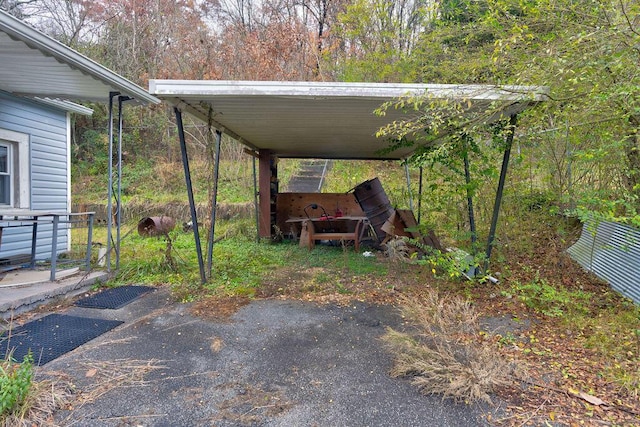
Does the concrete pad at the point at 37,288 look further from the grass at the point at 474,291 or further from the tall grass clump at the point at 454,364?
the tall grass clump at the point at 454,364

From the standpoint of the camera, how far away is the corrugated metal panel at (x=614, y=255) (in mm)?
3609

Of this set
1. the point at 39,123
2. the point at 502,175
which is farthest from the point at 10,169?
the point at 502,175

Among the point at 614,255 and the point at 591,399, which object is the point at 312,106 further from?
the point at 614,255

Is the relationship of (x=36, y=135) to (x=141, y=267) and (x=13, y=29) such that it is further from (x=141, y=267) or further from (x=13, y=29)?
(x=13, y=29)

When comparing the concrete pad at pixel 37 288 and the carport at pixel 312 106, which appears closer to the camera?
the carport at pixel 312 106

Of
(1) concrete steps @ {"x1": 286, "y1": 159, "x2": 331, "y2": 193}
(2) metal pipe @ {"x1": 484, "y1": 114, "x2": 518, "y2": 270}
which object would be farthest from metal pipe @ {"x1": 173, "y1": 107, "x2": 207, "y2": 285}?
(1) concrete steps @ {"x1": 286, "y1": 159, "x2": 331, "y2": 193}

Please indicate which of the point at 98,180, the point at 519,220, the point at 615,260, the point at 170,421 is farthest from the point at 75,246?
the point at 615,260

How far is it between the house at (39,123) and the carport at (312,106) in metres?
0.90

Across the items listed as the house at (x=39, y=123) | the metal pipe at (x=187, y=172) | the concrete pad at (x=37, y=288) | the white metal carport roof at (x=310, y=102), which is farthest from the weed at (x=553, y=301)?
the house at (x=39, y=123)

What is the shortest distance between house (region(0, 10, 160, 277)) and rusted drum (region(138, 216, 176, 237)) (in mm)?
2044

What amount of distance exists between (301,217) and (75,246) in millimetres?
4455

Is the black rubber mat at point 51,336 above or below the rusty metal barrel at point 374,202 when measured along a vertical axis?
below

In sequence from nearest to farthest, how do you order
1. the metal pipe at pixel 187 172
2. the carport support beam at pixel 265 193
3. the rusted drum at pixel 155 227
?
the metal pipe at pixel 187 172, the carport support beam at pixel 265 193, the rusted drum at pixel 155 227

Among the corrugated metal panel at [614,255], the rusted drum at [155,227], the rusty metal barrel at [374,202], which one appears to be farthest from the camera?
the rusted drum at [155,227]
